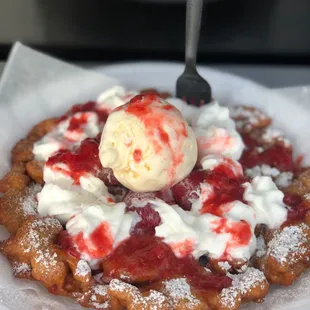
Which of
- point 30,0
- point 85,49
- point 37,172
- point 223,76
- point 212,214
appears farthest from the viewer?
point 30,0

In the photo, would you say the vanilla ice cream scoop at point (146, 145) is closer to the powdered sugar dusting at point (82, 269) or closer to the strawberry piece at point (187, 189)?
the strawberry piece at point (187, 189)

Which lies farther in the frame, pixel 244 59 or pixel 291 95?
pixel 244 59

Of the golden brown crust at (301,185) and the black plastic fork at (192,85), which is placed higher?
the black plastic fork at (192,85)

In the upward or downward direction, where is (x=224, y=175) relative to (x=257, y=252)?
upward

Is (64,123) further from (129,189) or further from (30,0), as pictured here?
(30,0)

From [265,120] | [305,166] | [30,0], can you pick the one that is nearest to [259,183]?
[305,166]

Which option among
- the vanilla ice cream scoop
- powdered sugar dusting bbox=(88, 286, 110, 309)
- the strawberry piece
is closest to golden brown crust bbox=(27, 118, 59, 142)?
the vanilla ice cream scoop

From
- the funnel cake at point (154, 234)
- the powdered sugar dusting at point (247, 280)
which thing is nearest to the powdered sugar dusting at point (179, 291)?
the funnel cake at point (154, 234)

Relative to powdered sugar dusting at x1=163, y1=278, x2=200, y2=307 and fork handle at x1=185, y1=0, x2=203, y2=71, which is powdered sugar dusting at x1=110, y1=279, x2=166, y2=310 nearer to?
powdered sugar dusting at x1=163, y1=278, x2=200, y2=307
